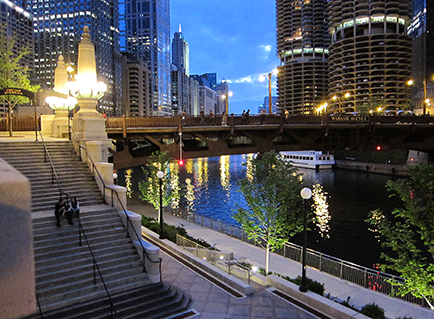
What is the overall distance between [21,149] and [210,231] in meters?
16.8

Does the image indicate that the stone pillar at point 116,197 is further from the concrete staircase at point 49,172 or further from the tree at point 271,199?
the tree at point 271,199

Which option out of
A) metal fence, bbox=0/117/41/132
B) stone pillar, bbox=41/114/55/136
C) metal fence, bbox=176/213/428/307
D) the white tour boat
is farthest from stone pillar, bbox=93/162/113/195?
the white tour boat

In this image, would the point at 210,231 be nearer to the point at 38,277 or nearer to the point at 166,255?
the point at 166,255

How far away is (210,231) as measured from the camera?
29406 mm

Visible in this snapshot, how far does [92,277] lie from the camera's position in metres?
11.6

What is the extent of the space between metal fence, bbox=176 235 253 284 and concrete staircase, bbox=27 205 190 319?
342cm

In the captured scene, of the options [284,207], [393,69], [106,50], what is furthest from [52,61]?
[284,207]

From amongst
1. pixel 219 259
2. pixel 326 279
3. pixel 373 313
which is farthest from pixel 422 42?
pixel 373 313

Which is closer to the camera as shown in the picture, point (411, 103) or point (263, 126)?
point (263, 126)

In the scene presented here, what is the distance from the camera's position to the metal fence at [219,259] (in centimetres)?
1456

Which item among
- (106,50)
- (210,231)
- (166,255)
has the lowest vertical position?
(210,231)

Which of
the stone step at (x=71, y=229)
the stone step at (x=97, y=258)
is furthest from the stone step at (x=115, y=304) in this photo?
the stone step at (x=71, y=229)

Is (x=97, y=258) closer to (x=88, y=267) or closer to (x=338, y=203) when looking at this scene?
(x=88, y=267)

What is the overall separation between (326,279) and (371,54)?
5105 inches
